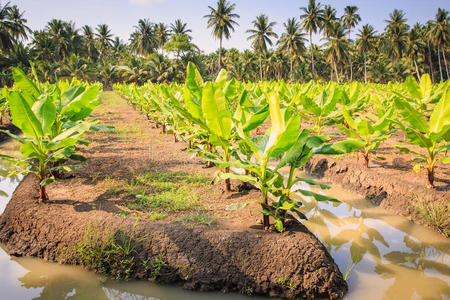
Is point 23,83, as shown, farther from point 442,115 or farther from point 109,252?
point 442,115

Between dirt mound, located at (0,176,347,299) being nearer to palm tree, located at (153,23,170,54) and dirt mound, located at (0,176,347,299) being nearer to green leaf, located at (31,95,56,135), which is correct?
green leaf, located at (31,95,56,135)

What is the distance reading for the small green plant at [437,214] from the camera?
295 centimetres

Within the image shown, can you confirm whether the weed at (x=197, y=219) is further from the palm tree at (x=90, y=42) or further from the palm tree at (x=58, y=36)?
the palm tree at (x=90, y=42)

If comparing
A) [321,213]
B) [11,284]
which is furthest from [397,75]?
[11,284]

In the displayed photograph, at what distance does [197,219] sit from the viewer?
278 centimetres

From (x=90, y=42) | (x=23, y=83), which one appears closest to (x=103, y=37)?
(x=90, y=42)

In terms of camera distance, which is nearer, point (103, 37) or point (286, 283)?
point (286, 283)

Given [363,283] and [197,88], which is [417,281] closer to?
[363,283]

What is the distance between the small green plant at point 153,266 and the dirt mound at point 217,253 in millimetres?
28

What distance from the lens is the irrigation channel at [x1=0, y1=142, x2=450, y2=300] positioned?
2.20 m

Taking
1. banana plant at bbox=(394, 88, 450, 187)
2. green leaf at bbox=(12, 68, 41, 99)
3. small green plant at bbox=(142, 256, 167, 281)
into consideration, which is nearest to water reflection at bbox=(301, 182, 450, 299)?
banana plant at bbox=(394, 88, 450, 187)

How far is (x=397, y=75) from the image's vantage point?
42.8 meters

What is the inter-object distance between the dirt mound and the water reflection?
1.16 feet

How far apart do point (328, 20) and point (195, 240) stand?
42.6 m
